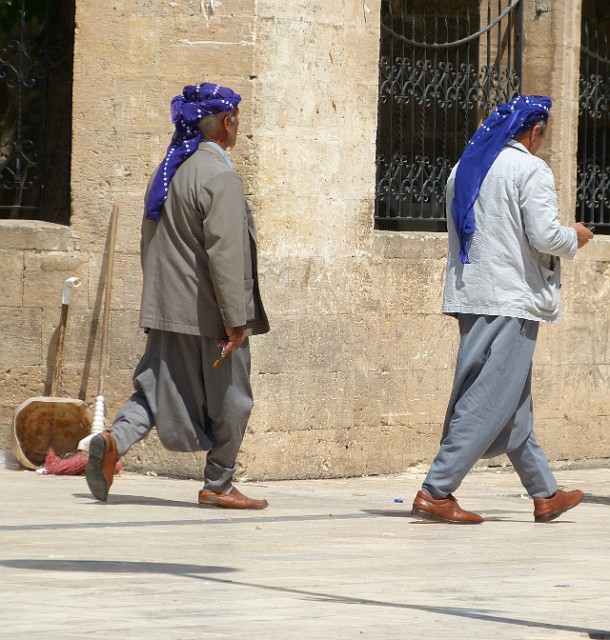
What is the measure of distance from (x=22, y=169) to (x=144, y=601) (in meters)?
4.95

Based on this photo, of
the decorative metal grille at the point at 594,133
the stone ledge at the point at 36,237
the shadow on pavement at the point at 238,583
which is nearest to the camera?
the shadow on pavement at the point at 238,583

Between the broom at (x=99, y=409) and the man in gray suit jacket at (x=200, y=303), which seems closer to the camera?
the man in gray suit jacket at (x=200, y=303)

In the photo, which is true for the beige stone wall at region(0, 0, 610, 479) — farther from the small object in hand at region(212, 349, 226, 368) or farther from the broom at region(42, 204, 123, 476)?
the small object in hand at region(212, 349, 226, 368)

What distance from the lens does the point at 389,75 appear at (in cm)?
964

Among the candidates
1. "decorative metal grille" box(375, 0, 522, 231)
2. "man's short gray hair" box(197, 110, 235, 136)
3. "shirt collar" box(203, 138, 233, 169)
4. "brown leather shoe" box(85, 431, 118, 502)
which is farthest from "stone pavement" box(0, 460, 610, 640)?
"decorative metal grille" box(375, 0, 522, 231)

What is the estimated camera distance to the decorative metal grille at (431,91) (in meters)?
9.73

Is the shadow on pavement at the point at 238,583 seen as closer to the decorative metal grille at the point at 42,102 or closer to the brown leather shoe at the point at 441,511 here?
the brown leather shoe at the point at 441,511

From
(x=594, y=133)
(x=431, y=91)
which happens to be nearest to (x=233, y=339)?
(x=431, y=91)

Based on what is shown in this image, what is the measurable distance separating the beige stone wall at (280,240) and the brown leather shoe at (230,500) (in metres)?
1.15

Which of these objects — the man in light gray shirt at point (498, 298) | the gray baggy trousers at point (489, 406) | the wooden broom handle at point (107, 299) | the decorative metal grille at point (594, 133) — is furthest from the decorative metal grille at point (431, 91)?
the gray baggy trousers at point (489, 406)

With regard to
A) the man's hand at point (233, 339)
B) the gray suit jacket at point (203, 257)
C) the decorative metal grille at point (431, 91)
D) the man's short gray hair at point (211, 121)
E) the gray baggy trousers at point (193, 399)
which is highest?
the decorative metal grille at point (431, 91)

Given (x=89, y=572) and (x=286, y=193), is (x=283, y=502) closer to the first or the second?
(x=286, y=193)

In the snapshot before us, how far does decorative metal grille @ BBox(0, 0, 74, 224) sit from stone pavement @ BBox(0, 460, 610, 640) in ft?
5.61

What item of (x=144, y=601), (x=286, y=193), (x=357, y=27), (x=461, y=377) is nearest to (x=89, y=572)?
(x=144, y=601)
